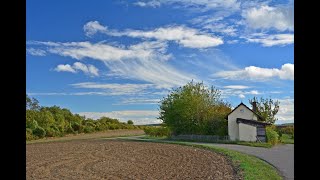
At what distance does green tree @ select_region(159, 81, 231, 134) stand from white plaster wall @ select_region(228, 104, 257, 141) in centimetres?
209

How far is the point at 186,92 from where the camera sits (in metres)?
40.2

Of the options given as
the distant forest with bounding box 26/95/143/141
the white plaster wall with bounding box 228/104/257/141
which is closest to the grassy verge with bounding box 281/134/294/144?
the white plaster wall with bounding box 228/104/257/141

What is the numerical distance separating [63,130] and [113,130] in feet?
32.8

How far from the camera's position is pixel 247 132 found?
33438 millimetres

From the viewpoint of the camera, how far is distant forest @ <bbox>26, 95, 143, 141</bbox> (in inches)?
1732

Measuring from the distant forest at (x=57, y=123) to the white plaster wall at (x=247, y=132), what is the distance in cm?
2085

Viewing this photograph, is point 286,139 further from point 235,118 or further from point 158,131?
point 158,131

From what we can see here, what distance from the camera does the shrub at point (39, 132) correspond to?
144 feet

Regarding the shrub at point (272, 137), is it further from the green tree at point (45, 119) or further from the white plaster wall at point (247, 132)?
the green tree at point (45, 119)

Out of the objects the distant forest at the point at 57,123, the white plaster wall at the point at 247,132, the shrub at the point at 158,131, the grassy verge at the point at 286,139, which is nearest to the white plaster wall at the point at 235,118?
the white plaster wall at the point at 247,132

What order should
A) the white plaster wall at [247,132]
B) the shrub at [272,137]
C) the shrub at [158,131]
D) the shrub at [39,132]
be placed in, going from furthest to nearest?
1. the shrub at [39,132]
2. the shrub at [158,131]
3. the white plaster wall at [247,132]
4. the shrub at [272,137]

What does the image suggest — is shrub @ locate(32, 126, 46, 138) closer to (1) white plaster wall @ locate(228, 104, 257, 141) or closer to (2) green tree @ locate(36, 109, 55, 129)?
(2) green tree @ locate(36, 109, 55, 129)

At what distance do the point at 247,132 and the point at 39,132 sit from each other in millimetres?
22702
